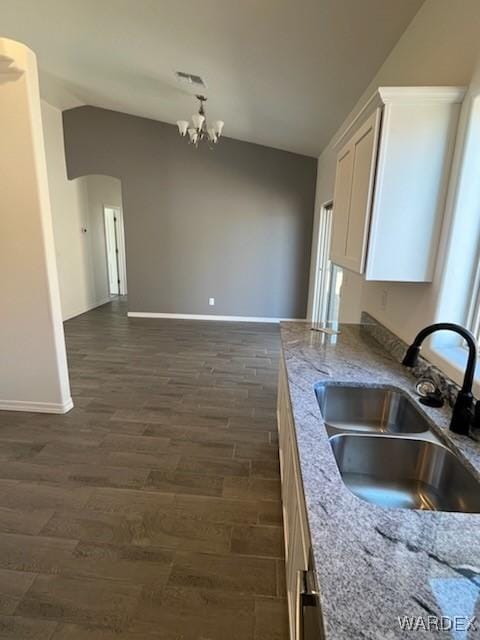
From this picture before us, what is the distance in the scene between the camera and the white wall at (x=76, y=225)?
5701 millimetres

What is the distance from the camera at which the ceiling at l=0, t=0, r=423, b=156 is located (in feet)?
7.27

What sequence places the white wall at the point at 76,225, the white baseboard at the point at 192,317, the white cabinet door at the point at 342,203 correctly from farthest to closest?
1. the white baseboard at the point at 192,317
2. the white wall at the point at 76,225
3. the white cabinet door at the point at 342,203

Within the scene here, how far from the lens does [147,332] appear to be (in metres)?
5.59

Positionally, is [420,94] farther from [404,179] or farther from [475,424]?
[475,424]

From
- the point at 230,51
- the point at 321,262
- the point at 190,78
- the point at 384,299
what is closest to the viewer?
the point at 384,299

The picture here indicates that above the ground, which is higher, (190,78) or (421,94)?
(190,78)

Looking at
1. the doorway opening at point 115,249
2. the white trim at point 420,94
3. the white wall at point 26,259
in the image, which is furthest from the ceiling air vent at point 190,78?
the doorway opening at point 115,249

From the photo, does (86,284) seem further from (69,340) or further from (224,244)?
(224,244)

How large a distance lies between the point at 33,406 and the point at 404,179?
10.8 ft

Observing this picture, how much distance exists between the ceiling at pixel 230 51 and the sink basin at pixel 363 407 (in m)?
2.12

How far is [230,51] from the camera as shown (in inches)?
114

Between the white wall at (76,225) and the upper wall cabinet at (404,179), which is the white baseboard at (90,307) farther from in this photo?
the upper wall cabinet at (404,179)

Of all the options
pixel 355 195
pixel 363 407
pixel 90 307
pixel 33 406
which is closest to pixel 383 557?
pixel 363 407

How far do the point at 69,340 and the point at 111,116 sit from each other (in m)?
3.83
